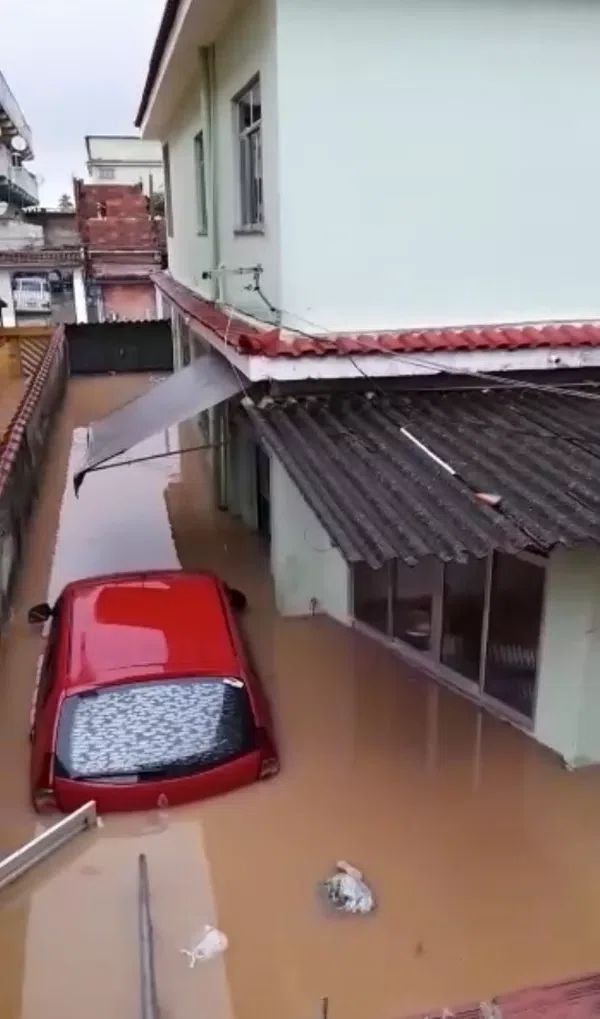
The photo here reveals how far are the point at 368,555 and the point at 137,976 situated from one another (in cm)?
316

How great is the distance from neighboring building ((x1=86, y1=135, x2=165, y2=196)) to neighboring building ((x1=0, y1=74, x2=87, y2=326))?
170 inches

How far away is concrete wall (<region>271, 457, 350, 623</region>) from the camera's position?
1009 centimetres

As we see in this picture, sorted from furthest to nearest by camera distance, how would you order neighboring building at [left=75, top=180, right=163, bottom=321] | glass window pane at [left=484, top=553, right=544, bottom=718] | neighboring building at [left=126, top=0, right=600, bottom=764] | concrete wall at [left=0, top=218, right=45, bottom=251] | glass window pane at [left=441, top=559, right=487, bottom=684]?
concrete wall at [left=0, top=218, right=45, bottom=251]
neighboring building at [left=75, top=180, right=163, bottom=321]
glass window pane at [left=441, top=559, right=487, bottom=684]
glass window pane at [left=484, top=553, right=544, bottom=718]
neighboring building at [left=126, top=0, right=600, bottom=764]

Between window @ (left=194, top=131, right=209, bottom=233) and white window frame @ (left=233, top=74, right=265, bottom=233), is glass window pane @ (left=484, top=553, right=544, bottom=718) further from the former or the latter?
window @ (left=194, top=131, right=209, bottom=233)

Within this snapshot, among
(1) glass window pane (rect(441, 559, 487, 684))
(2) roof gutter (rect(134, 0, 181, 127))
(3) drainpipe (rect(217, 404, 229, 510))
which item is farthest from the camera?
(3) drainpipe (rect(217, 404, 229, 510))

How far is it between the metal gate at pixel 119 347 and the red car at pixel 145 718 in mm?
24132

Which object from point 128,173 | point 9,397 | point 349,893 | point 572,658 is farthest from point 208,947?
point 128,173

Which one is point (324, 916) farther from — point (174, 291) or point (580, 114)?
point (174, 291)

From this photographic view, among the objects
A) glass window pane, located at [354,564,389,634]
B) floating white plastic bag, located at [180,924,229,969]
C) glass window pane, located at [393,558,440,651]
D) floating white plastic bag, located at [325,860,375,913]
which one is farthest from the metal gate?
floating white plastic bag, located at [180,924,229,969]

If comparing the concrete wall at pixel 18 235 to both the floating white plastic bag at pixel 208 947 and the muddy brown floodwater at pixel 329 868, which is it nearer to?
the muddy brown floodwater at pixel 329 868

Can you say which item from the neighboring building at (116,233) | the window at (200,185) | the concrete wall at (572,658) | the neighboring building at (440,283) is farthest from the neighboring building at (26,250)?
the concrete wall at (572,658)

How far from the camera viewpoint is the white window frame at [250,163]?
9469 mm

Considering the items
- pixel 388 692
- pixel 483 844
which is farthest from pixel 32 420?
pixel 483 844

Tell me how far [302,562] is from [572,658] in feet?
12.9
